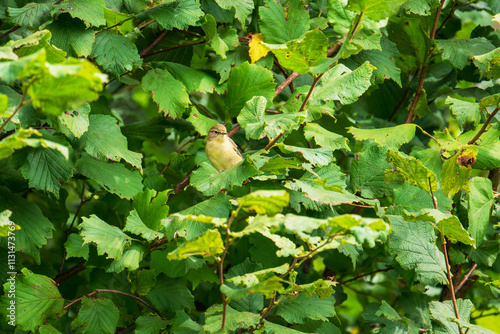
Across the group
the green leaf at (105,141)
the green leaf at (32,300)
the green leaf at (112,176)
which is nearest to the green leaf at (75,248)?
the green leaf at (32,300)

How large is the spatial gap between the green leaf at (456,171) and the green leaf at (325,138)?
1.11 ft

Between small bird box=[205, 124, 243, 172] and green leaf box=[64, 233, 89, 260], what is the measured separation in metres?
0.64

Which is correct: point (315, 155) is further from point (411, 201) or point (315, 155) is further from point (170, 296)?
point (170, 296)

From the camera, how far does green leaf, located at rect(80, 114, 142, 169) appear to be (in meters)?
1.78

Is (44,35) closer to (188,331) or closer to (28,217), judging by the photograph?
(28,217)

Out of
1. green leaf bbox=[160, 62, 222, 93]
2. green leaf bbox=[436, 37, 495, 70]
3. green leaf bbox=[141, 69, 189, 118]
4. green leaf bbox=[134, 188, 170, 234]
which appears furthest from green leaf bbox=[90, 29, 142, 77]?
green leaf bbox=[436, 37, 495, 70]

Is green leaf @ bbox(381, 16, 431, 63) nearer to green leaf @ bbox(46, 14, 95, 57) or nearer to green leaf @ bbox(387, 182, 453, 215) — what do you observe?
green leaf @ bbox(387, 182, 453, 215)

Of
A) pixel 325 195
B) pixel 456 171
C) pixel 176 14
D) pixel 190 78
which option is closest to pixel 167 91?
pixel 190 78

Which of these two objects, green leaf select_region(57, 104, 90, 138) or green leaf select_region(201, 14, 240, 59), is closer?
green leaf select_region(57, 104, 90, 138)

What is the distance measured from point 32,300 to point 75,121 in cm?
65

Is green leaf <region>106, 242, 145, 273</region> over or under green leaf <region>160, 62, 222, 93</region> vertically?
under

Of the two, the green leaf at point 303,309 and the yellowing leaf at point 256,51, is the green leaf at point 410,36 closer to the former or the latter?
the yellowing leaf at point 256,51

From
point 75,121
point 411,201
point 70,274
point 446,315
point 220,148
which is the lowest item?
point 70,274

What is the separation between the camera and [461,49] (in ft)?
7.36
